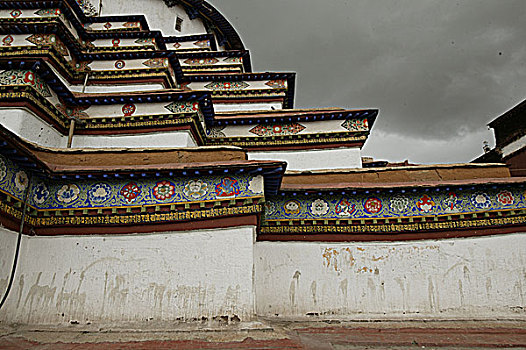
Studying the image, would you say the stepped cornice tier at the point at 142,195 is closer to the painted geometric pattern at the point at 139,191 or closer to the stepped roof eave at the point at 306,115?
the painted geometric pattern at the point at 139,191

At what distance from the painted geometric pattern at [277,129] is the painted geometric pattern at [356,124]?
3.41ft

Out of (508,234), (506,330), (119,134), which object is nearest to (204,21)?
(119,134)

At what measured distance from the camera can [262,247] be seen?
5879mm

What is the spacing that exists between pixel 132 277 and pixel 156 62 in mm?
7689

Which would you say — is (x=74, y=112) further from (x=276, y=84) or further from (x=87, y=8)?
(x=87, y=8)

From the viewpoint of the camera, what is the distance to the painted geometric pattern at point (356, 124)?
8.76 metres

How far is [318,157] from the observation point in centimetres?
867

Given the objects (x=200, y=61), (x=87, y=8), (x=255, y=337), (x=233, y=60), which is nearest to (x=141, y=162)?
(x=255, y=337)

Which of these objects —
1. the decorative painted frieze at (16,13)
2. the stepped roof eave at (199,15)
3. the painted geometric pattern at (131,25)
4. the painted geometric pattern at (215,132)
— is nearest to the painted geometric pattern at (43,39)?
the stepped roof eave at (199,15)

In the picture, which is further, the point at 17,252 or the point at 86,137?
the point at 86,137

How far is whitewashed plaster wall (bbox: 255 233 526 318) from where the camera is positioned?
18.0 ft

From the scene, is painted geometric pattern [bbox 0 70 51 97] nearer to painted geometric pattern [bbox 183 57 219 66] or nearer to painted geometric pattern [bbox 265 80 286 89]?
painted geometric pattern [bbox 265 80 286 89]

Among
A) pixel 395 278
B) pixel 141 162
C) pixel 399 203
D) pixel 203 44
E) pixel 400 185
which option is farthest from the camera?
pixel 203 44

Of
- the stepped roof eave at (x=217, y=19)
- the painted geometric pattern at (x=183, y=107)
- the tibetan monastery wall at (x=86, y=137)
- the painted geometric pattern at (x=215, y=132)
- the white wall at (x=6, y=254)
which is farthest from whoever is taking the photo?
the stepped roof eave at (x=217, y=19)
